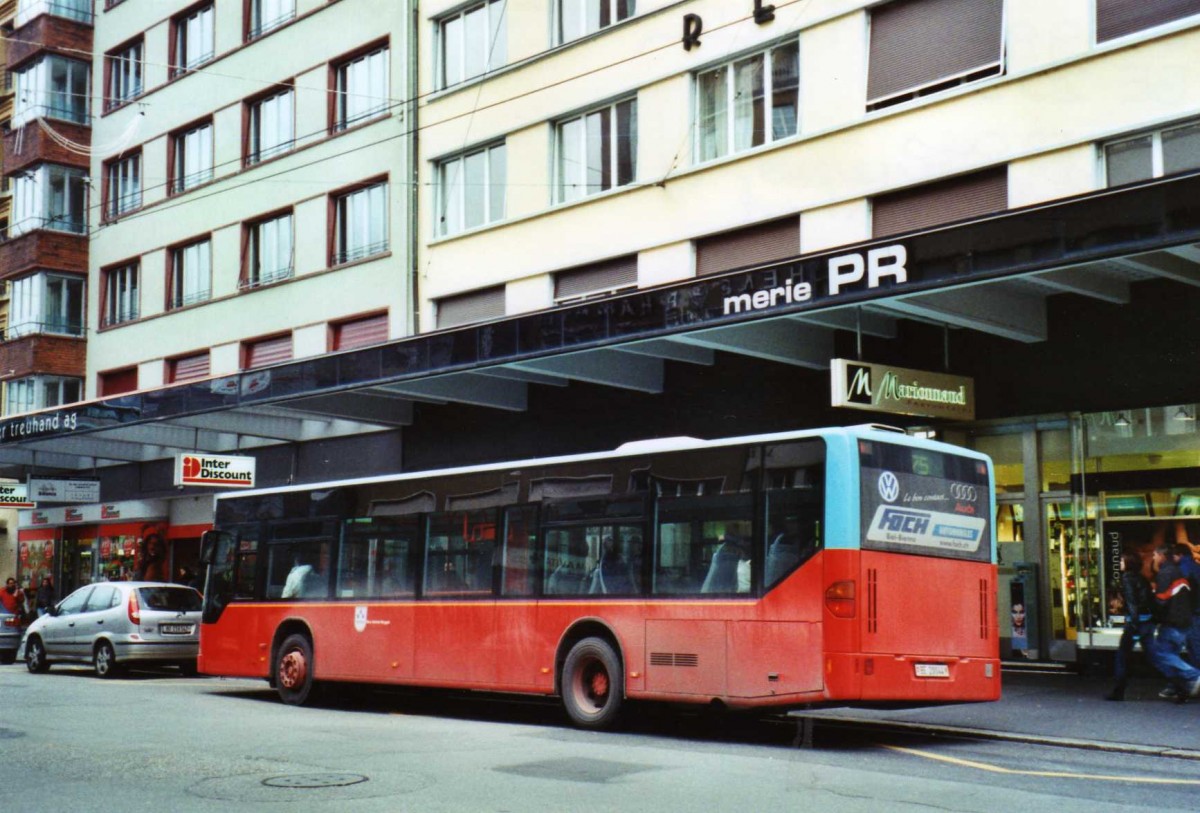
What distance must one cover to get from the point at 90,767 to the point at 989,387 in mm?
→ 12605

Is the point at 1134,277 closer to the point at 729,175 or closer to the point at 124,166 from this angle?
the point at 729,175

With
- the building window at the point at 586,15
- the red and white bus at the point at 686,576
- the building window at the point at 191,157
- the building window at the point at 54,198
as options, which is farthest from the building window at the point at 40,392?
the red and white bus at the point at 686,576

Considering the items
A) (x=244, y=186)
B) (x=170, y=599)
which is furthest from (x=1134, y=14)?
(x=244, y=186)

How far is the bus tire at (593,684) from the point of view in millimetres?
13508

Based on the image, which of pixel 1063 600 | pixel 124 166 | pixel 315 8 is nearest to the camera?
pixel 1063 600

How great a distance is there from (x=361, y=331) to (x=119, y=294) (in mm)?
11520

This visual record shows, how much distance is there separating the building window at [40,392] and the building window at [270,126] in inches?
370

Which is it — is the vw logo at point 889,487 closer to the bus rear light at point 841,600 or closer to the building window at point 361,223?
the bus rear light at point 841,600

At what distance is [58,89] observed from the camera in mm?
39469

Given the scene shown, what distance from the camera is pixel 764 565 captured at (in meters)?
12.4

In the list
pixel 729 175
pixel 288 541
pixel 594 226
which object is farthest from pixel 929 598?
pixel 594 226

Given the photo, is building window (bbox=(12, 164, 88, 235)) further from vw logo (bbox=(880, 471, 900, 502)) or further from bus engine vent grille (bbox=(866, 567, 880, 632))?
bus engine vent grille (bbox=(866, 567, 880, 632))

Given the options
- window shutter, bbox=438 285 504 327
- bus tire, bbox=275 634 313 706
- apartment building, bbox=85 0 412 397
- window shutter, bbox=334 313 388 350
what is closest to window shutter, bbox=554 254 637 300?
window shutter, bbox=438 285 504 327

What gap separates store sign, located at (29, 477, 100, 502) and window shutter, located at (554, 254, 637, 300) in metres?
17.2
